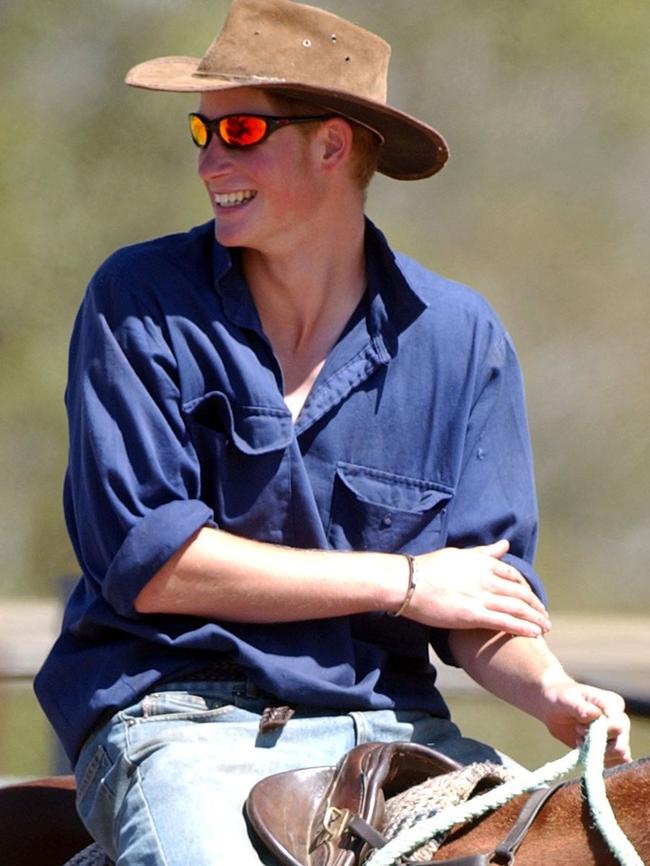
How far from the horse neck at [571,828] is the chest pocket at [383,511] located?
737mm

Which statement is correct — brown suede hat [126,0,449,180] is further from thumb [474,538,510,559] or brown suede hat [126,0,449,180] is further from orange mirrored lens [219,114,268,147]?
thumb [474,538,510,559]

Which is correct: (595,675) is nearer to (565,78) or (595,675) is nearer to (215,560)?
(215,560)

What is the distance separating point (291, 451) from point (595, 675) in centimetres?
244

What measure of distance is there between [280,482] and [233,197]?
0.52 metres

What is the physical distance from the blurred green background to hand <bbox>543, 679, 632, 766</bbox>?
18.0ft

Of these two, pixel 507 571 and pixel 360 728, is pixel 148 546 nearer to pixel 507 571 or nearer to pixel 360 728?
pixel 360 728

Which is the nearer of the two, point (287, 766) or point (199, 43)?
point (287, 766)

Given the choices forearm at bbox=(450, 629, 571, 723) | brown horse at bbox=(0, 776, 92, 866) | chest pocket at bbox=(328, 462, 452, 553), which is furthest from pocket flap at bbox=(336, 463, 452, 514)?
brown horse at bbox=(0, 776, 92, 866)

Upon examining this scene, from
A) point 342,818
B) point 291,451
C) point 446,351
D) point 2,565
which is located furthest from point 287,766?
point 2,565

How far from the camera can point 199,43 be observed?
27.8 ft

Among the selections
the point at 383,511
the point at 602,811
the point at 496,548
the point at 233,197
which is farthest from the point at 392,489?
the point at 602,811

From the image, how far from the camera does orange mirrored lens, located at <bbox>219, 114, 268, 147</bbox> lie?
3.02 meters

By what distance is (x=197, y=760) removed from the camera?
2.65 metres

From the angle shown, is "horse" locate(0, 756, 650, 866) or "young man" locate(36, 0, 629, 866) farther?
"young man" locate(36, 0, 629, 866)
